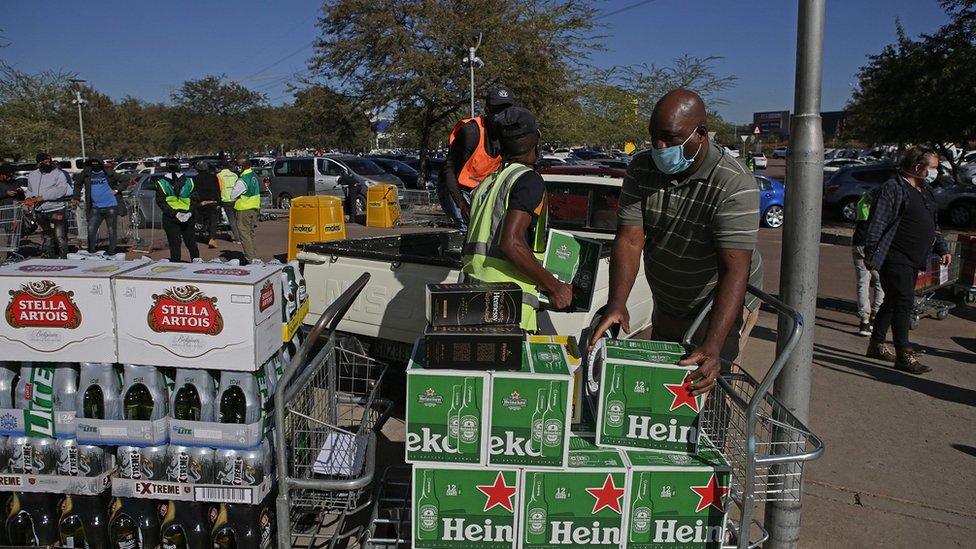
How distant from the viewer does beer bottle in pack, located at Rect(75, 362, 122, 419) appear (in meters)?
3.38

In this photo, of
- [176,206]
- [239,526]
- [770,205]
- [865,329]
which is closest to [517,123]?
[239,526]

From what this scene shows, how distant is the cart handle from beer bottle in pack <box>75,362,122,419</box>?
2687 millimetres

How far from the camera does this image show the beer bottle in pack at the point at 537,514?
9.31 feet

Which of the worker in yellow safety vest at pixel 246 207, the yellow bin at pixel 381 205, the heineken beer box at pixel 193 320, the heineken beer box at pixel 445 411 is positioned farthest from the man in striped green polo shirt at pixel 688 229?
the yellow bin at pixel 381 205

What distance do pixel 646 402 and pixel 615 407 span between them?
125mm

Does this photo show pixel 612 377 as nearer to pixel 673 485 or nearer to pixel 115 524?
pixel 673 485

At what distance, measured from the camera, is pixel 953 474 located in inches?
187

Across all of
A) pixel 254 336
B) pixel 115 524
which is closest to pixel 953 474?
pixel 254 336

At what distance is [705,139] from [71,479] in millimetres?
3360

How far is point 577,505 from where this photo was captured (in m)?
2.84

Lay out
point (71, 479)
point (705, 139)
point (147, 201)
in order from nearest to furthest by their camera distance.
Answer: point (705, 139) → point (71, 479) → point (147, 201)

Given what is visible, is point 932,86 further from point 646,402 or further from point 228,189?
point 646,402

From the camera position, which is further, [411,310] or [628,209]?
[411,310]

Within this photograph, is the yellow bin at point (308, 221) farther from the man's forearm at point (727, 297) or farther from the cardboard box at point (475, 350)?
the man's forearm at point (727, 297)
